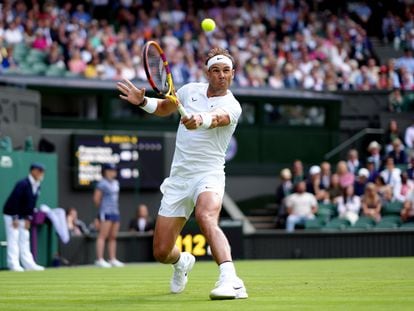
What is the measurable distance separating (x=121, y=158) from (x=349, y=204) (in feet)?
17.3

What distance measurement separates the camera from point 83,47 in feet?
89.5

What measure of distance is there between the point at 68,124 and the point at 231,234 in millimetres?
5037

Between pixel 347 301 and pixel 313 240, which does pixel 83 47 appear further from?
pixel 347 301

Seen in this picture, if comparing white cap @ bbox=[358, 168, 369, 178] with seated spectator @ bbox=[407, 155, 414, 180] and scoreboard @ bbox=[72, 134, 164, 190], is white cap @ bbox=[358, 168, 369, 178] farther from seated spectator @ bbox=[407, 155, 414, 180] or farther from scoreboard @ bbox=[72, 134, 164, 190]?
scoreboard @ bbox=[72, 134, 164, 190]

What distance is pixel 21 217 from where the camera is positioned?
1897cm

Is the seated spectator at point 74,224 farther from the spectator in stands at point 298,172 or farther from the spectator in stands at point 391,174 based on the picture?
the spectator in stands at point 391,174

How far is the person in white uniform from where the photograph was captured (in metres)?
18.7

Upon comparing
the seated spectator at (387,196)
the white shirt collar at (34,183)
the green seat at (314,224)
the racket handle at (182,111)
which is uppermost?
the racket handle at (182,111)

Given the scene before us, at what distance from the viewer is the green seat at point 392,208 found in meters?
24.8

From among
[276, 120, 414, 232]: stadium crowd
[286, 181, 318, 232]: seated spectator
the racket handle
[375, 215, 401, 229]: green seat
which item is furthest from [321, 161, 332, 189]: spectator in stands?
the racket handle

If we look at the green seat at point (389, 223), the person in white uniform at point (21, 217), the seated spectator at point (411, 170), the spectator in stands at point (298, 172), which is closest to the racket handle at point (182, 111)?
the person in white uniform at point (21, 217)

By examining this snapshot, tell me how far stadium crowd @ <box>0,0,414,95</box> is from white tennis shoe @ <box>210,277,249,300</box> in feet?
53.9

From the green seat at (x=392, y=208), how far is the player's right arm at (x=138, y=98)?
14977mm

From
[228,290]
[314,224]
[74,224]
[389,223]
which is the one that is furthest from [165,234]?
[314,224]
